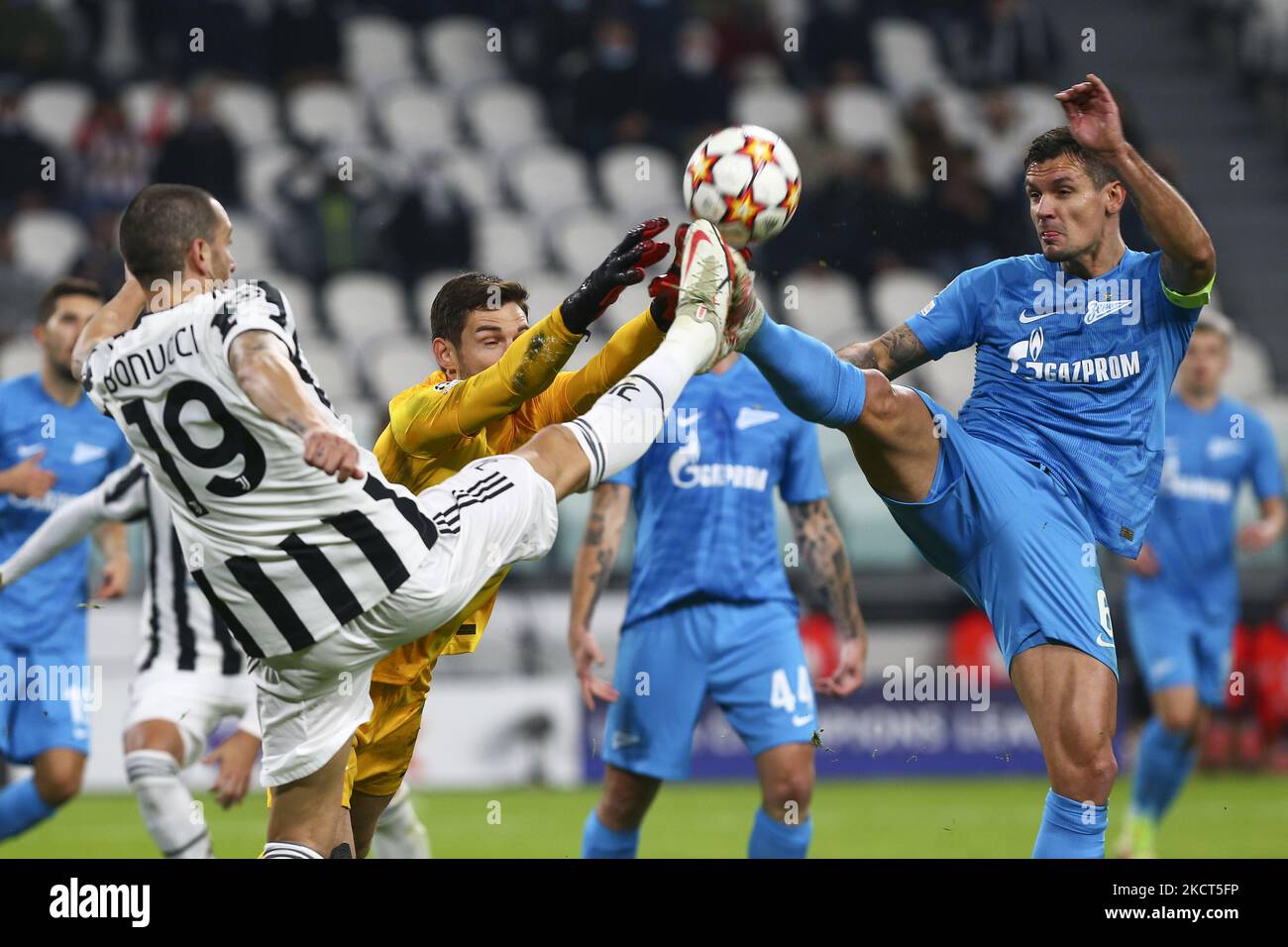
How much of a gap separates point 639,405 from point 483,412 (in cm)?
51

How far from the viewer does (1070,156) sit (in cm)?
512

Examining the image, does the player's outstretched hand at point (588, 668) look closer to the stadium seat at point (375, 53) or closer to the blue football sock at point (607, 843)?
the blue football sock at point (607, 843)

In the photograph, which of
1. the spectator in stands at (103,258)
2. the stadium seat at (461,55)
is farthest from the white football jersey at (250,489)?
the stadium seat at (461,55)

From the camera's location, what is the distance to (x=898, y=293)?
12797 millimetres

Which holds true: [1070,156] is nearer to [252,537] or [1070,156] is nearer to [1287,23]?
[252,537]

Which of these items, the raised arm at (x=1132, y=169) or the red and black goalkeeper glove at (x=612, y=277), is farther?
the red and black goalkeeper glove at (x=612, y=277)

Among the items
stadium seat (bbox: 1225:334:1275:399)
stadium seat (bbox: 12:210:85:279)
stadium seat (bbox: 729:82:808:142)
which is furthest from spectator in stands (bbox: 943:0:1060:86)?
stadium seat (bbox: 12:210:85:279)

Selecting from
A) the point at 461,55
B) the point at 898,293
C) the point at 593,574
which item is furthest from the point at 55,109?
the point at 593,574

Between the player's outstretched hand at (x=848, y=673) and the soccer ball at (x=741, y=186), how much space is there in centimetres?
194

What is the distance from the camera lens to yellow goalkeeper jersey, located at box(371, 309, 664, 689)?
193 inches

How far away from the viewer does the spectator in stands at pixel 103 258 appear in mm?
11688

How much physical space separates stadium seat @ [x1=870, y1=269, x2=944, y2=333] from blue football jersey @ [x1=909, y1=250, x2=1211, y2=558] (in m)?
7.34

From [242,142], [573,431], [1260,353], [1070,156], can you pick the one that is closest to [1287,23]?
[1260,353]

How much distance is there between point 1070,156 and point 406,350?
7804 millimetres
